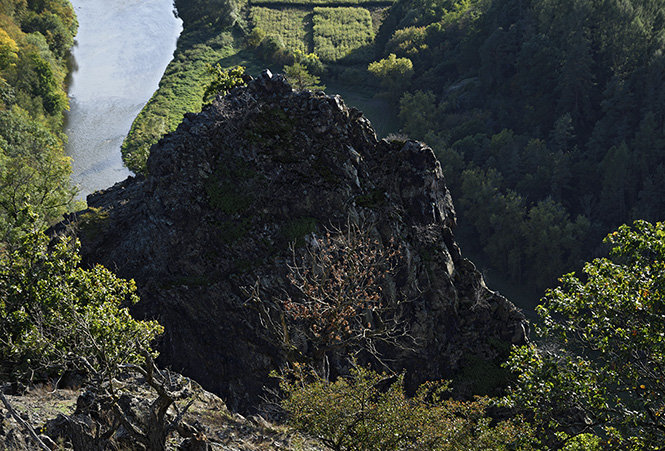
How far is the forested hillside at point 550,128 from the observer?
8148cm

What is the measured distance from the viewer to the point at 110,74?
123 m

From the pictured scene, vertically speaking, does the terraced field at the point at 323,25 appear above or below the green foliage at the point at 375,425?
above

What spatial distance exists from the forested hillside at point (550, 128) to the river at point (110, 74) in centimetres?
5641

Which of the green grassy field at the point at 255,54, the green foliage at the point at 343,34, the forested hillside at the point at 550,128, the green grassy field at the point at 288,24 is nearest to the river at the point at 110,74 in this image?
the green grassy field at the point at 255,54

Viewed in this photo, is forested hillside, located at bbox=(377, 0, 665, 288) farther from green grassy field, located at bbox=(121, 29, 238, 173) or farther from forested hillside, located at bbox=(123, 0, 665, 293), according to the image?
green grassy field, located at bbox=(121, 29, 238, 173)

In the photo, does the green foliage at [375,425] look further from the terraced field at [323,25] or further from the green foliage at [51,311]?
the terraced field at [323,25]

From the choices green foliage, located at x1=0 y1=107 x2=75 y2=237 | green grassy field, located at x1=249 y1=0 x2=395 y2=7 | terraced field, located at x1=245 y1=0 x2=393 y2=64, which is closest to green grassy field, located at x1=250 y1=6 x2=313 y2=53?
terraced field, located at x1=245 y1=0 x2=393 y2=64

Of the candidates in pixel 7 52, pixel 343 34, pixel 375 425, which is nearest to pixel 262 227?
pixel 375 425

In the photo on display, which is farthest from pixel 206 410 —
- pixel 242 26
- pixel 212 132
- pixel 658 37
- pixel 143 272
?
pixel 242 26

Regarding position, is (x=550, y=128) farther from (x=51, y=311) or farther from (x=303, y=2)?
(x=51, y=311)

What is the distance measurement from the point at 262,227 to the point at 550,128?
7456cm

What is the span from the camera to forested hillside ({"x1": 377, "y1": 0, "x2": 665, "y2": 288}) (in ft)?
267

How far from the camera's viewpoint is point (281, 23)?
140 metres

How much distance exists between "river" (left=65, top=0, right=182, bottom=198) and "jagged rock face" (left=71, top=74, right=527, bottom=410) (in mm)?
49077
